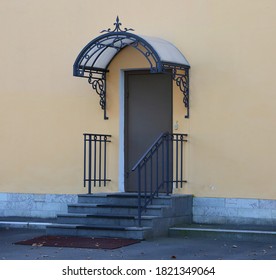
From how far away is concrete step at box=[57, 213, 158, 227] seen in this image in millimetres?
12125

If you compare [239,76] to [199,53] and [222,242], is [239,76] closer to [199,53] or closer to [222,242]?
[199,53]

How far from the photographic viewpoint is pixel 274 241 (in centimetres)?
1161

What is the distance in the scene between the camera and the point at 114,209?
1274 cm

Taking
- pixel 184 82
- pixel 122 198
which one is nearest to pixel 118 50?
pixel 184 82

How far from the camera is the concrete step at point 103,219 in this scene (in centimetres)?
1212

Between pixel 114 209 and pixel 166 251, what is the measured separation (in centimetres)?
193

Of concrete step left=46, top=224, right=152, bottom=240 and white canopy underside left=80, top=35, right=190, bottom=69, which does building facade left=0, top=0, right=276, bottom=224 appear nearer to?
white canopy underside left=80, top=35, right=190, bottom=69

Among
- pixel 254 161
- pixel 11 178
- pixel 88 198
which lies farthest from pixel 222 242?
pixel 11 178

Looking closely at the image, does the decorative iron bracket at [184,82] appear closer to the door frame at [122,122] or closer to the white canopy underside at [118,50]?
the white canopy underside at [118,50]

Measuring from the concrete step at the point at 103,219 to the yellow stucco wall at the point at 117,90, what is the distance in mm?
1356

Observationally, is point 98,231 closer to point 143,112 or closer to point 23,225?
point 23,225

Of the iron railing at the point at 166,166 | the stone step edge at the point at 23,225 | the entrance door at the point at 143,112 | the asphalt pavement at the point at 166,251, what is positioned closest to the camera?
the asphalt pavement at the point at 166,251

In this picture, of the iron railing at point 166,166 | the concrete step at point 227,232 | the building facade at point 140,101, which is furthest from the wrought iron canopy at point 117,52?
the concrete step at point 227,232

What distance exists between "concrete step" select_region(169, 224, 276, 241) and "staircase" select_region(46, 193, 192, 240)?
23 cm
